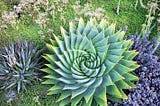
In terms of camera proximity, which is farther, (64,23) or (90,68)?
(64,23)

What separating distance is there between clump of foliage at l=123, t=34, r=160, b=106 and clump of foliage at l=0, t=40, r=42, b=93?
49.6 inches

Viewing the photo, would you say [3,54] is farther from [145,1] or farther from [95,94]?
[145,1]

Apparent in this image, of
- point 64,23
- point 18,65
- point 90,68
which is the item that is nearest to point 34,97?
point 18,65

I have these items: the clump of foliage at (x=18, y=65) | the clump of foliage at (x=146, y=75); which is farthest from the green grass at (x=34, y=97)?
the clump of foliage at (x=146, y=75)

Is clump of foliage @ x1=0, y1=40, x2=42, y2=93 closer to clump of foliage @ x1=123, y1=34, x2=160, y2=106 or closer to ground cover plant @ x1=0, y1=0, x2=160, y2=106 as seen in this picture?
ground cover plant @ x1=0, y1=0, x2=160, y2=106

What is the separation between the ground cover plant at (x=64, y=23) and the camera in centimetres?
492

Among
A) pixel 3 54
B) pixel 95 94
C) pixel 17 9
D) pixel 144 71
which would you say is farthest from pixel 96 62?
pixel 17 9

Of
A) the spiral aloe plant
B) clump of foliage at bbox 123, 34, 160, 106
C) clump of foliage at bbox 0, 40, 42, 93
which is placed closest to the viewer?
the spiral aloe plant

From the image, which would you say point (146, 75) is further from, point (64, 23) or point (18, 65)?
point (18, 65)

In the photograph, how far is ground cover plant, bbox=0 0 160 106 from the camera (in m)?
4.92

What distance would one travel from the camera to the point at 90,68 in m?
4.68

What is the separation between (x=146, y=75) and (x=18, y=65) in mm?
1623

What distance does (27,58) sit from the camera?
5.04 m

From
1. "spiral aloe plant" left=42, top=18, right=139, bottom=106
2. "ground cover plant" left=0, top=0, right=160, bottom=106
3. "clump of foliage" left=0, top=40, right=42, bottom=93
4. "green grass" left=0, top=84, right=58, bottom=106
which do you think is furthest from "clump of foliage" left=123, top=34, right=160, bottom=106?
"clump of foliage" left=0, top=40, right=42, bottom=93
